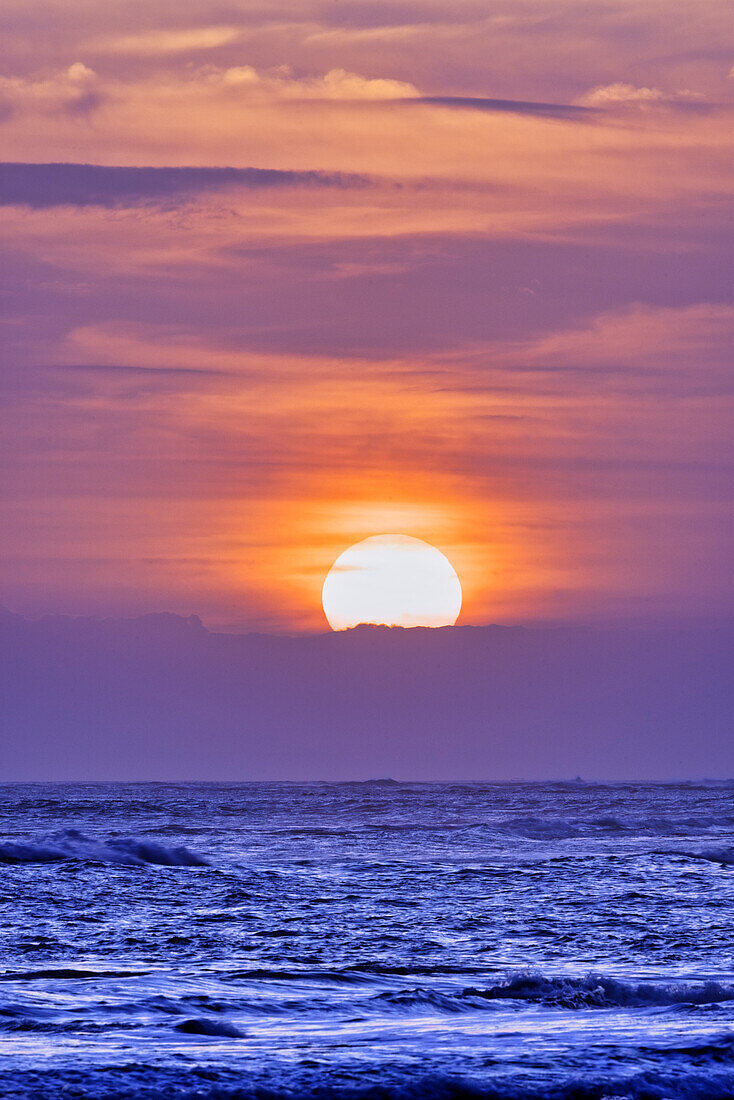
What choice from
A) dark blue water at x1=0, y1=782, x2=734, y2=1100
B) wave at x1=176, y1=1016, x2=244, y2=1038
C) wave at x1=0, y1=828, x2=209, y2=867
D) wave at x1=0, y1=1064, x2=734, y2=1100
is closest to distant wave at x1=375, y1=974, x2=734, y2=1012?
dark blue water at x1=0, y1=782, x2=734, y2=1100

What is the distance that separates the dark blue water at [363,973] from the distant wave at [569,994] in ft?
0.11

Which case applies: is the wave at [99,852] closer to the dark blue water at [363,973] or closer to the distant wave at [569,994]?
the dark blue water at [363,973]

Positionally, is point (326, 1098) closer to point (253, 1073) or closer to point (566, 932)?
point (253, 1073)

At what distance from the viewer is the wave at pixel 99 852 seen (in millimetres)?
25328

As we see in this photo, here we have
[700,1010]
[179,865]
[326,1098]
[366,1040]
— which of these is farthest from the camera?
[179,865]

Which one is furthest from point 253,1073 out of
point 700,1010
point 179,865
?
point 179,865

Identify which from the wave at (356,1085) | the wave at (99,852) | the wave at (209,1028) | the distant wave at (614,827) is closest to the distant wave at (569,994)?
the wave at (209,1028)

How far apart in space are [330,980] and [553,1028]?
3.01 m

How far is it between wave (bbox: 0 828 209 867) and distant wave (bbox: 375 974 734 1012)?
46.0ft

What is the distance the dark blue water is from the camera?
7.48 m

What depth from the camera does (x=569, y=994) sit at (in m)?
10.7

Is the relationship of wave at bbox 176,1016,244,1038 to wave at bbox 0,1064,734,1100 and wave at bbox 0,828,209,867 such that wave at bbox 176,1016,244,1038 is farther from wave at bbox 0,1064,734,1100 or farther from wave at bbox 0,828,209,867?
wave at bbox 0,828,209,867

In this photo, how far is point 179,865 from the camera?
24.5 meters

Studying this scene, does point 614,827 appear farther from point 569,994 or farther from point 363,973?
point 569,994
